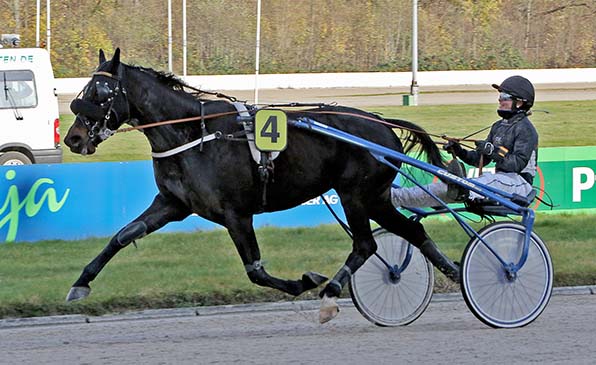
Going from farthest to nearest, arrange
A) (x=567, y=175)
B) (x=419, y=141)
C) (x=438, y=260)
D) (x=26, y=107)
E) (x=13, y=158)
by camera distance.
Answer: (x=26, y=107) < (x=13, y=158) < (x=567, y=175) < (x=419, y=141) < (x=438, y=260)

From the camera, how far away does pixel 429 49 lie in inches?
1501

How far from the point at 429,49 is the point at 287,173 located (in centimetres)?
3189

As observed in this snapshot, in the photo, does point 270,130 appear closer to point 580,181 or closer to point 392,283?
point 392,283

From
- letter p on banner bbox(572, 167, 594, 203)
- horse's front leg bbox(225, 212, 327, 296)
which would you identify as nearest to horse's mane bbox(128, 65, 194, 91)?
horse's front leg bbox(225, 212, 327, 296)

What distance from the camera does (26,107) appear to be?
1738cm

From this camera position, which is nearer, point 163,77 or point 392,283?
point 163,77

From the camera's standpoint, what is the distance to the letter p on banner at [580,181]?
1233 cm

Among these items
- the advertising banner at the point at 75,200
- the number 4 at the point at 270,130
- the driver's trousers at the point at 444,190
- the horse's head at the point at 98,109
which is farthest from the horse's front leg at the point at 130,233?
the advertising banner at the point at 75,200

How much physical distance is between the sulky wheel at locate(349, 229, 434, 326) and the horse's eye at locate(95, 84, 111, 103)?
6.51 ft

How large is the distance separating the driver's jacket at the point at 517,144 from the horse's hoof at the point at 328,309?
136cm

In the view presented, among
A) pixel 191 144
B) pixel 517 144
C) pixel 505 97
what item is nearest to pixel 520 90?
pixel 505 97

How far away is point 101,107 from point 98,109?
24 mm

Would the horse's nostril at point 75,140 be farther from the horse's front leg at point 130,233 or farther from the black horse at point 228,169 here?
the horse's front leg at point 130,233

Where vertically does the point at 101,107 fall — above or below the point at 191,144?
above
